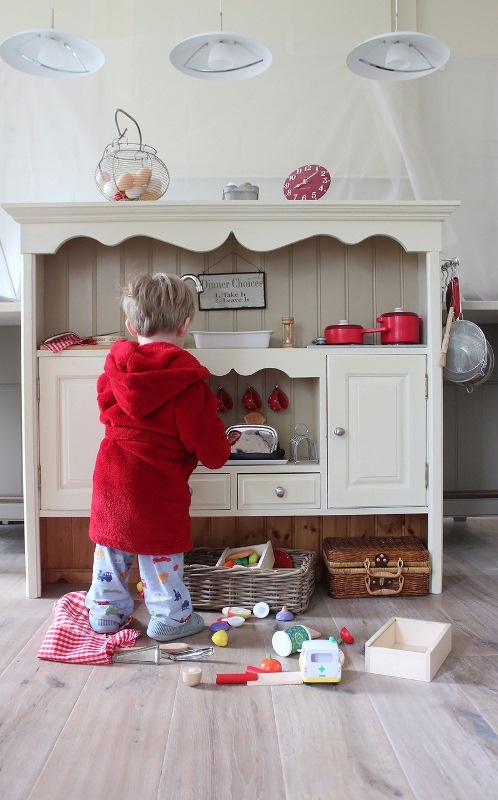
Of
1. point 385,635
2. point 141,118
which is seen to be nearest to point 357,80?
point 141,118

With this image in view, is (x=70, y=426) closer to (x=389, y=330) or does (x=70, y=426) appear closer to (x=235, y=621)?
(x=235, y=621)

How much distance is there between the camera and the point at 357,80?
11.1 ft

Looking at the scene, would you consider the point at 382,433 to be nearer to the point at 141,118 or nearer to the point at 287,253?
the point at 287,253

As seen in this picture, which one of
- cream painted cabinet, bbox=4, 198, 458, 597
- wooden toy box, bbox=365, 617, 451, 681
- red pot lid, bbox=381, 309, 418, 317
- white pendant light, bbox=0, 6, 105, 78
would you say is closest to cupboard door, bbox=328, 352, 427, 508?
cream painted cabinet, bbox=4, 198, 458, 597

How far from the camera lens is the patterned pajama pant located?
2.10m

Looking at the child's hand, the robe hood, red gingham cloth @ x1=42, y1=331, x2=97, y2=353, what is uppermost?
red gingham cloth @ x1=42, y1=331, x2=97, y2=353

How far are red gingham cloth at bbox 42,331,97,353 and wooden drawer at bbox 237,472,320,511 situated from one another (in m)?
0.76

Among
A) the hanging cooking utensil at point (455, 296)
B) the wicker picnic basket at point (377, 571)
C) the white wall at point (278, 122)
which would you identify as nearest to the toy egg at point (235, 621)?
the wicker picnic basket at point (377, 571)

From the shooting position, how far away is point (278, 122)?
3.43m

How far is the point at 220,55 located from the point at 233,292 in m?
0.84

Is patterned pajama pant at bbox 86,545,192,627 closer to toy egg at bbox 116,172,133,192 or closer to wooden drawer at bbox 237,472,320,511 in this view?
wooden drawer at bbox 237,472,320,511

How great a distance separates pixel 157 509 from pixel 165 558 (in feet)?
0.50

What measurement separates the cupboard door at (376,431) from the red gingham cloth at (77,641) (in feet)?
2.95

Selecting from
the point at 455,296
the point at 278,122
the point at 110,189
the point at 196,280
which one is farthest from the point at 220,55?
the point at 455,296
